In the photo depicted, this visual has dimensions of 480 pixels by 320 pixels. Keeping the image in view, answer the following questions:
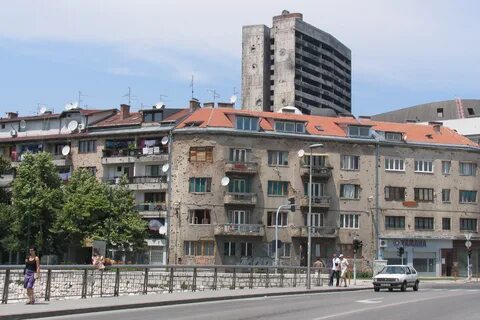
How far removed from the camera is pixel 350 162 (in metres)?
74.2

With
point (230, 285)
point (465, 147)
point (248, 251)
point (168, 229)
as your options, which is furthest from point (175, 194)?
point (230, 285)

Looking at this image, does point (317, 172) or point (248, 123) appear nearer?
point (248, 123)

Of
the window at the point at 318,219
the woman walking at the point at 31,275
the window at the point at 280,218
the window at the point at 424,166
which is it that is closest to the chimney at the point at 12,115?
the window at the point at 280,218

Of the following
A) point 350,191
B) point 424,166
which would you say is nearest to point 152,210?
point 350,191

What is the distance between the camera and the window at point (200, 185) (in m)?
69.7

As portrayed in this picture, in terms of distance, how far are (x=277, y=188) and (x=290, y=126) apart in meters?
6.42

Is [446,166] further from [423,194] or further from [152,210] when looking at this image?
[152,210]

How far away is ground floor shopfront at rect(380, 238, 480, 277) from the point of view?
74062mm

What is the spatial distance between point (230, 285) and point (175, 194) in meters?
35.9

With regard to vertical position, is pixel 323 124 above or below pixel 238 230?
above

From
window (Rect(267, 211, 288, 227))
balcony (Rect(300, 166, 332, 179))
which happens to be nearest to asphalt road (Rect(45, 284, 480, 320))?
window (Rect(267, 211, 288, 227))

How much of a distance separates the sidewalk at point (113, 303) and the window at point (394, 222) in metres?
41.7

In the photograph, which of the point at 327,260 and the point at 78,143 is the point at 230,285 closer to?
the point at 327,260

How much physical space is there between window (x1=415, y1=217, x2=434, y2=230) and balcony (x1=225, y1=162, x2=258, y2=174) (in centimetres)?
1780
